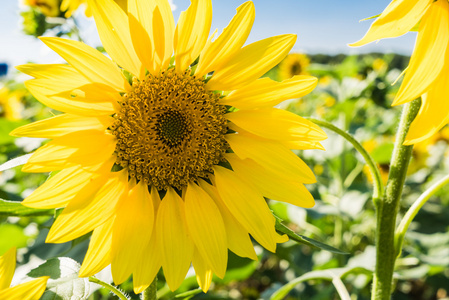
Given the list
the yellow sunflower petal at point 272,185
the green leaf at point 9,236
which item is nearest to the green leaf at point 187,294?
the yellow sunflower petal at point 272,185

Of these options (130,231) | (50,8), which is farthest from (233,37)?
(50,8)

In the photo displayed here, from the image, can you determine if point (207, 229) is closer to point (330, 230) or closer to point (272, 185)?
point (272, 185)

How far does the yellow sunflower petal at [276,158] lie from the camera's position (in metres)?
1.05

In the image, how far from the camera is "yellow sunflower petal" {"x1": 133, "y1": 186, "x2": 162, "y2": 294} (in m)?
0.99

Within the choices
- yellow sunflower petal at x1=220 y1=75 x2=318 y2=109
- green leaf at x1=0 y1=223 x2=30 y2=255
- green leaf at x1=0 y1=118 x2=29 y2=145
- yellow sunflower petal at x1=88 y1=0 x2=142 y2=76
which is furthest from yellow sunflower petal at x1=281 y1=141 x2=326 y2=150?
green leaf at x1=0 y1=118 x2=29 y2=145

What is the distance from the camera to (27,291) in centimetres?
92

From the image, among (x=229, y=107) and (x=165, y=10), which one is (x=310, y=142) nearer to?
(x=229, y=107)

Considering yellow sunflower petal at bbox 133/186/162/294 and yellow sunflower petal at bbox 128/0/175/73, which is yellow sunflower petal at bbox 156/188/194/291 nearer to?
yellow sunflower petal at bbox 133/186/162/294

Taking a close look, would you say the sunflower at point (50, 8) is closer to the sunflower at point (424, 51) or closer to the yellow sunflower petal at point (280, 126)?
the yellow sunflower petal at point (280, 126)

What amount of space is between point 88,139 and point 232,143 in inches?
14.6

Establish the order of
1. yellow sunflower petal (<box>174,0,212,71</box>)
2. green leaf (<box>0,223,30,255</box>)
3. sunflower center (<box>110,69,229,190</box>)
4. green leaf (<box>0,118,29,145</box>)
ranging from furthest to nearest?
1. green leaf (<box>0,118,29,145</box>)
2. green leaf (<box>0,223,30,255</box>)
3. sunflower center (<box>110,69,229,190</box>)
4. yellow sunflower petal (<box>174,0,212,71</box>)

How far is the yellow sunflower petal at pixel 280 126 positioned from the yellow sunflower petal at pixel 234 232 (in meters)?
0.21

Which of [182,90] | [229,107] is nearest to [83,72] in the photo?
[182,90]

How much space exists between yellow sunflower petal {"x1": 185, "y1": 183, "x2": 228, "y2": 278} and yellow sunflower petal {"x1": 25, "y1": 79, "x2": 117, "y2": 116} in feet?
1.07
